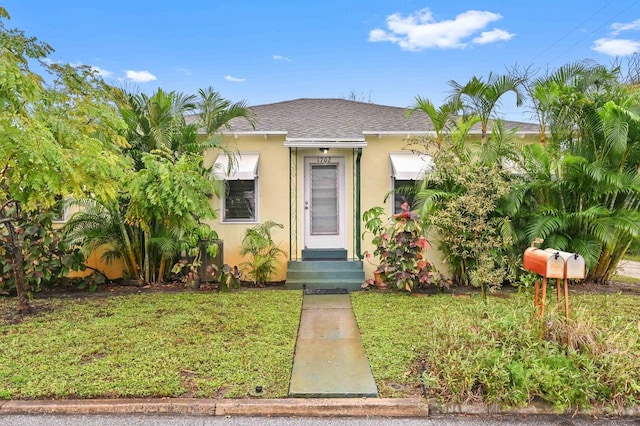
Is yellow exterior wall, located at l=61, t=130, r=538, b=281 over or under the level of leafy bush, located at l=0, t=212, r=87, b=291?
over

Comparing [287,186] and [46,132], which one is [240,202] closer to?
[287,186]

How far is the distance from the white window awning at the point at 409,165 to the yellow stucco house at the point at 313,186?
0.08 ft

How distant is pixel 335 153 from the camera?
1056 centimetres

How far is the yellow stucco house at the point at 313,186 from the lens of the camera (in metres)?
10.2

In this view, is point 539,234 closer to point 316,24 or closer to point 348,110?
point 348,110

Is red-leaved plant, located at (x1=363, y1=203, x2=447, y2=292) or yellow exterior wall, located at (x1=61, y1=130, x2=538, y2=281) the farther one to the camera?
yellow exterior wall, located at (x1=61, y1=130, x2=538, y2=281)

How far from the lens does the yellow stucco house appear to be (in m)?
10.2

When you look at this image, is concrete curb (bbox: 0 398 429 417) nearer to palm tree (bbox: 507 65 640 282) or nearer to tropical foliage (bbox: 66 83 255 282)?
tropical foliage (bbox: 66 83 255 282)

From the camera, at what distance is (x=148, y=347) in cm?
539

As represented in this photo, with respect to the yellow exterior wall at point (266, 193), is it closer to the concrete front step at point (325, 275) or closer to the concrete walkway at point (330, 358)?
the concrete front step at point (325, 275)

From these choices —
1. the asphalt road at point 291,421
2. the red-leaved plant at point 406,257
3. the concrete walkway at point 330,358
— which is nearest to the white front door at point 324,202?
the red-leaved plant at point 406,257

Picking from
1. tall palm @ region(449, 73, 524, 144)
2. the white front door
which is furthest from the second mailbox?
the white front door

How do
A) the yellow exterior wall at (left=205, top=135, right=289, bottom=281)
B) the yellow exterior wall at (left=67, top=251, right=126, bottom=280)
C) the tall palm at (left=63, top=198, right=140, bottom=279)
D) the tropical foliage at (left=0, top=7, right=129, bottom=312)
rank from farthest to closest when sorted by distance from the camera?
the yellow exterior wall at (left=205, top=135, right=289, bottom=281)
the yellow exterior wall at (left=67, top=251, right=126, bottom=280)
the tall palm at (left=63, top=198, right=140, bottom=279)
the tropical foliage at (left=0, top=7, right=129, bottom=312)

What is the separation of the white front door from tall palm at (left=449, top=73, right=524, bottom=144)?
3259mm
